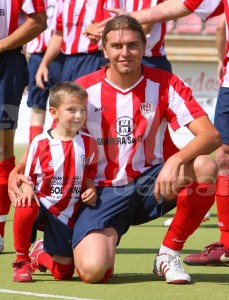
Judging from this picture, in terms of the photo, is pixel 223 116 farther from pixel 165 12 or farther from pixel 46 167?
pixel 46 167

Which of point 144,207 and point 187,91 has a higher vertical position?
point 187,91

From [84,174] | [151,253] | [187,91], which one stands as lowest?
[151,253]

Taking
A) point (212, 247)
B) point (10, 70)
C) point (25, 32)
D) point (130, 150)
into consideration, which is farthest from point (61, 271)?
point (25, 32)

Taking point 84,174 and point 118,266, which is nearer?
point 84,174

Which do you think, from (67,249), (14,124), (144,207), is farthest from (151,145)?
(14,124)

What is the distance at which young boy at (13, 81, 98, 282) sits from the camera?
18.6 feet

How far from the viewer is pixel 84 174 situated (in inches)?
226

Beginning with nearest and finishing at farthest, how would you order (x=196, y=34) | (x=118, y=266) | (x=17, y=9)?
1. (x=118, y=266)
2. (x=17, y=9)
3. (x=196, y=34)

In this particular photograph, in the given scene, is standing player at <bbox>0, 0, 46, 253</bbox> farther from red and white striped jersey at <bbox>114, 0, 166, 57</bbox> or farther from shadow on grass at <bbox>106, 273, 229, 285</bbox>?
red and white striped jersey at <bbox>114, 0, 166, 57</bbox>

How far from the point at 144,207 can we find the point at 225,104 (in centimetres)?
91

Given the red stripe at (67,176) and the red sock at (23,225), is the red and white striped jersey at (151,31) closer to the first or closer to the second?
the red stripe at (67,176)

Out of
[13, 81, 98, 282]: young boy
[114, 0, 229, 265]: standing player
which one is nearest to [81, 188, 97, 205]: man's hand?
[13, 81, 98, 282]: young boy

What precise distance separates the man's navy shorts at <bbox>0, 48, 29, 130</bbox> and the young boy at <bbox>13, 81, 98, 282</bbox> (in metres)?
0.88

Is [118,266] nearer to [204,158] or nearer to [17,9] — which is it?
[204,158]
